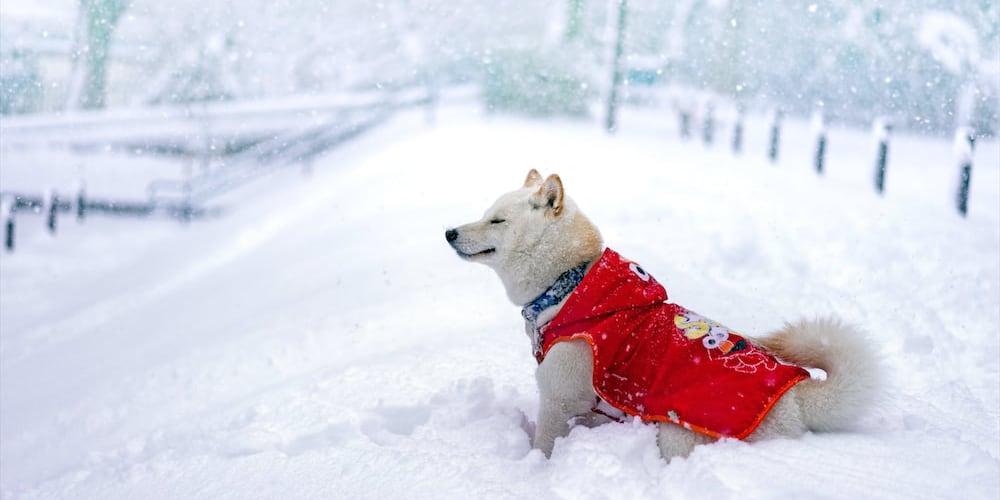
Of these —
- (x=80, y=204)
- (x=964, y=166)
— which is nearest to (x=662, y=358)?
(x=964, y=166)

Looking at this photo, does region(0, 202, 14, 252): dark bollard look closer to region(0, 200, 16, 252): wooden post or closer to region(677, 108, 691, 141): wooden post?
region(0, 200, 16, 252): wooden post

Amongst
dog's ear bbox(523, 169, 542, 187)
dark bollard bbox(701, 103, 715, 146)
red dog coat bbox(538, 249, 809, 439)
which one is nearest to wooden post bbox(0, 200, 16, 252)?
dog's ear bbox(523, 169, 542, 187)

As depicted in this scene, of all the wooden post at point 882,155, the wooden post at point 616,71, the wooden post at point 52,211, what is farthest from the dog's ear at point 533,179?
the wooden post at point 52,211

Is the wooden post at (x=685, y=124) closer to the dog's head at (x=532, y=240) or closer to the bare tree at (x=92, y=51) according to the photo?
the dog's head at (x=532, y=240)

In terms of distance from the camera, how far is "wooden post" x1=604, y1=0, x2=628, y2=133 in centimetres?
1430

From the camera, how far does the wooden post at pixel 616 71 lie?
14.3 meters

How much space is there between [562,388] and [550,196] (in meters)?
0.77

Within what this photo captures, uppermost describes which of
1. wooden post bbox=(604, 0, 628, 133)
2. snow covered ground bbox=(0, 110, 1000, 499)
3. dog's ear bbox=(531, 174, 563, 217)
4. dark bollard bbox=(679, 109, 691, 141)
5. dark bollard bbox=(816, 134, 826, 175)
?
wooden post bbox=(604, 0, 628, 133)

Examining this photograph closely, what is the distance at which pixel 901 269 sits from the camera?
5496 millimetres

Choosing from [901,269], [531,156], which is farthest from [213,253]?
[901,269]

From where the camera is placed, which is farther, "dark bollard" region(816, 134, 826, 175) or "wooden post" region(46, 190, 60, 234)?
"wooden post" region(46, 190, 60, 234)

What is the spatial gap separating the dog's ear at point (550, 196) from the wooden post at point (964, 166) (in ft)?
17.2

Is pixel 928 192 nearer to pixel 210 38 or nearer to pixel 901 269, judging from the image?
pixel 901 269

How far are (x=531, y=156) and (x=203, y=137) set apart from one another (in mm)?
11122
